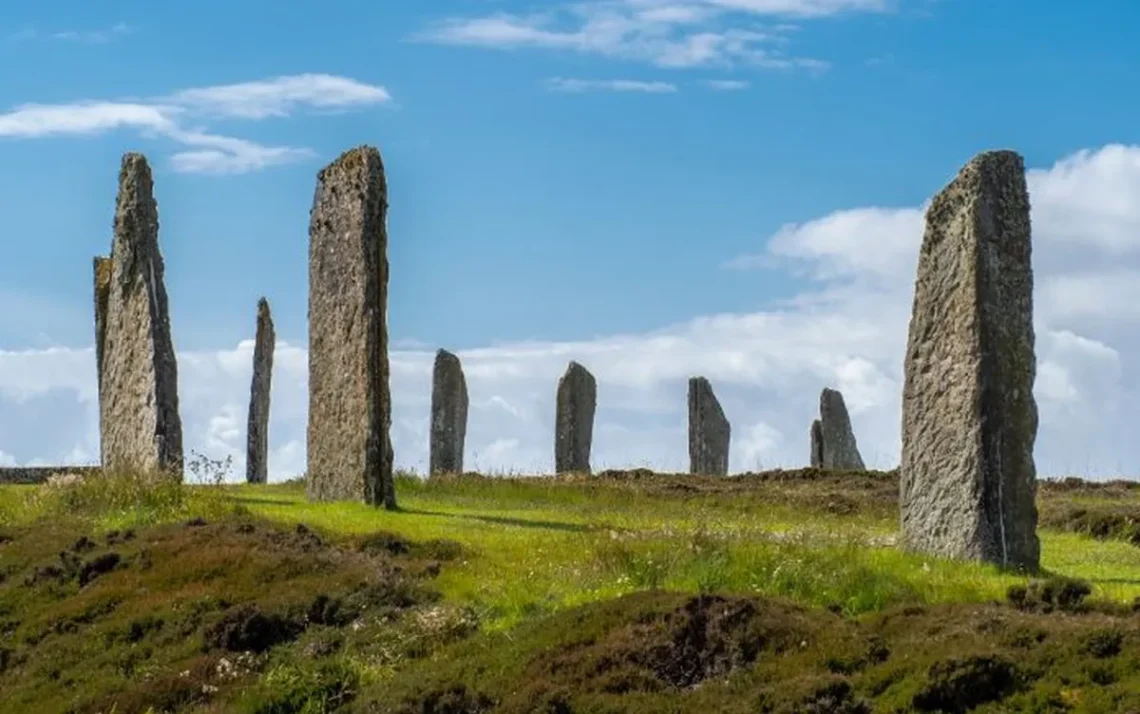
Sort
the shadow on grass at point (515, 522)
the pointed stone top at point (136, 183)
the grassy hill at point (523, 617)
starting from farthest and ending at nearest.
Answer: the pointed stone top at point (136, 183), the shadow on grass at point (515, 522), the grassy hill at point (523, 617)

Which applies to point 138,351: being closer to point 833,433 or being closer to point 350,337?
point 350,337

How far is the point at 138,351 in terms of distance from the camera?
36781mm

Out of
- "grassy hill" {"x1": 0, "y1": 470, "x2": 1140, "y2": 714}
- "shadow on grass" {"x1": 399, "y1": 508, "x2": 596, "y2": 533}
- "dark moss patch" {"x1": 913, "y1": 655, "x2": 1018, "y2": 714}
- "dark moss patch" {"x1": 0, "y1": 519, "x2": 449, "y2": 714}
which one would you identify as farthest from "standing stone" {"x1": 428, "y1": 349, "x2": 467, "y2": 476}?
"dark moss patch" {"x1": 913, "y1": 655, "x2": 1018, "y2": 714}

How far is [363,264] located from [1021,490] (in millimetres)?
13172

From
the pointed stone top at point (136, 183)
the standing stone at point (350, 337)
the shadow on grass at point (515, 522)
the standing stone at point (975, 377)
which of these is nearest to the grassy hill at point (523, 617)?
the shadow on grass at point (515, 522)

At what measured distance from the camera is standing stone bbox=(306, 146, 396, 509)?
111 feet

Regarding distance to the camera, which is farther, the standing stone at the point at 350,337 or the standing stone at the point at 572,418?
the standing stone at the point at 572,418

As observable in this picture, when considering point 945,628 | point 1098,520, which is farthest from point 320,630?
point 1098,520

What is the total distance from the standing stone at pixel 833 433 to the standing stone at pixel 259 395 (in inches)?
572

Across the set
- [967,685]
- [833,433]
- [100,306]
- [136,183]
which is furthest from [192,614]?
[833,433]

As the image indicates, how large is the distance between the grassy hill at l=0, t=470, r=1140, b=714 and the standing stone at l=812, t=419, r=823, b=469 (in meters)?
24.4

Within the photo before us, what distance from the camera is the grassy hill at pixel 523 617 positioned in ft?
58.4

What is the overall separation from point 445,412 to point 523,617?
111 feet

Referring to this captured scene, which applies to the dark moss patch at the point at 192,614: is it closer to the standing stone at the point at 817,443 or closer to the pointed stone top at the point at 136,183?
the pointed stone top at the point at 136,183
